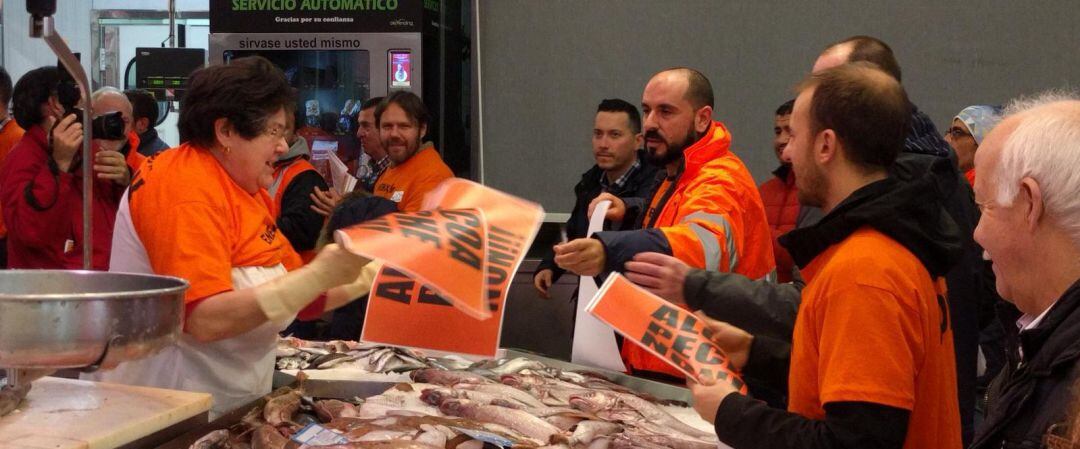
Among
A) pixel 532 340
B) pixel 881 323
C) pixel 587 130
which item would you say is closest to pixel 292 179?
pixel 532 340

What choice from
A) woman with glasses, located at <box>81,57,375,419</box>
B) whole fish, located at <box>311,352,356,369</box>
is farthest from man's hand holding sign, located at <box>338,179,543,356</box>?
whole fish, located at <box>311,352,356,369</box>

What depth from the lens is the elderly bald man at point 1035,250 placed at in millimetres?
1501

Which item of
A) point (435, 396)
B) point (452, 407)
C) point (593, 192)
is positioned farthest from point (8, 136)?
point (452, 407)

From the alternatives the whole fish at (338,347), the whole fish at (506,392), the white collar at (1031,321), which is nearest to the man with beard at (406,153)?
the whole fish at (338,347)

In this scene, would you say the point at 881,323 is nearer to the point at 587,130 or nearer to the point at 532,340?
the point at 532,340

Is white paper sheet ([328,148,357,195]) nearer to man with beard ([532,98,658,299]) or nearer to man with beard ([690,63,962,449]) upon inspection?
man with beard ([532,98,658,299])

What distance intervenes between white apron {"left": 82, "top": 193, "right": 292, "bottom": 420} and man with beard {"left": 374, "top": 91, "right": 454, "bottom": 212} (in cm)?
284

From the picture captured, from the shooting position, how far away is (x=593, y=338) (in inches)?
146

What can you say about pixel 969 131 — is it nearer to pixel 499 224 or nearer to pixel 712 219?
pixel 712 219

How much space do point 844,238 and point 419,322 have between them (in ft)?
3.33

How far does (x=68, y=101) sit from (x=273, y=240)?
2.49m

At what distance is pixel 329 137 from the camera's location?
6.97 m

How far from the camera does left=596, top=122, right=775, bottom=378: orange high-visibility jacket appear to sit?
3379 millimetres

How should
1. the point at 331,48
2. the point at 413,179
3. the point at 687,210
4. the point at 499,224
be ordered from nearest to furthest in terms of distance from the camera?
the point at 499,224 < the point at 687,210 < the point at 413,179 < the point at 331,48
